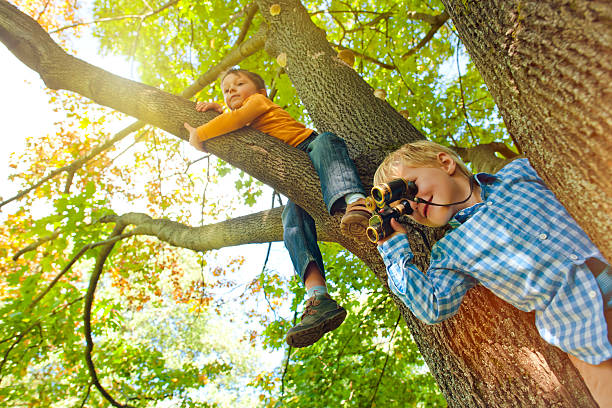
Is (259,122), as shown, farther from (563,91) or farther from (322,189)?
(563,91)

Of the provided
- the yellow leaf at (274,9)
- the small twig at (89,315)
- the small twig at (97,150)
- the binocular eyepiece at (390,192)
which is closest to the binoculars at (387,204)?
the binocular eyepiece at (390,192)

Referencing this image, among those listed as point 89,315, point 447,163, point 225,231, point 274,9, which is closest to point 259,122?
point 225,231

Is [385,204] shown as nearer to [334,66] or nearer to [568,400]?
[568,400]

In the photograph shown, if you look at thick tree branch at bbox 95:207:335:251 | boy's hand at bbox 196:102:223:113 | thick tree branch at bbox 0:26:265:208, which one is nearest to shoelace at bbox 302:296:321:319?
thick tree branch at bbox 95:207:335:251

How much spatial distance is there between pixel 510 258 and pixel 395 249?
46cm

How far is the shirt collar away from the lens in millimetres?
1601

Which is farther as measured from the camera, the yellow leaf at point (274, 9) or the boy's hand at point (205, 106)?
the yellow leaf at point (274, 9)

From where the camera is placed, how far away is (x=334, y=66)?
2.88 m

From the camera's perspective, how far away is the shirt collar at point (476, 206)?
5.25 ft

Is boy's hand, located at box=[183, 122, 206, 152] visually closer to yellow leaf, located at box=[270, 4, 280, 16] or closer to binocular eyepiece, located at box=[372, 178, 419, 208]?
binocular eyepiece, located at box=[372, 178, 419, 208]

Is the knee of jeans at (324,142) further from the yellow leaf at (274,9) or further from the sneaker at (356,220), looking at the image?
the yellow leaf at (274,9)

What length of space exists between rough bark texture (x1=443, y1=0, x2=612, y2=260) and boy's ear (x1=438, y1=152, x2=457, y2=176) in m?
0.58

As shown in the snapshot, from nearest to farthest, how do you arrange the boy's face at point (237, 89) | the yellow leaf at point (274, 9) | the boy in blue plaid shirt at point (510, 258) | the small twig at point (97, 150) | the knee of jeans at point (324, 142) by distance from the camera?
the boy in blue plaid shirt at point (510, 258) < the knee of jeans at point (324, 142) < the boy's face at point (237, 89) < the yellow leaf at point (274, 9) < the small twig at point (97, 150)

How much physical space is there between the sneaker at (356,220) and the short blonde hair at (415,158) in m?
0.20
